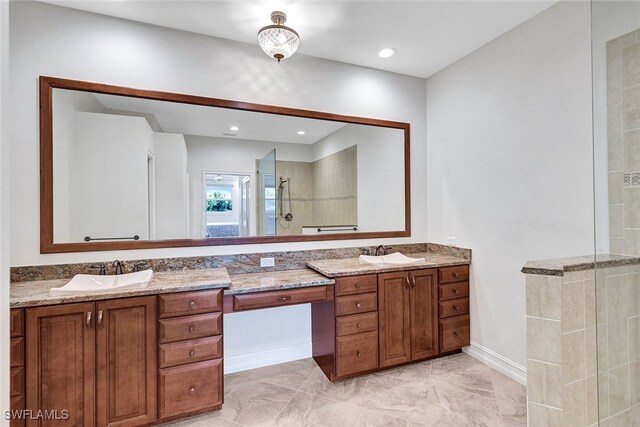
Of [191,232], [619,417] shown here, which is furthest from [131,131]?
[619,417]

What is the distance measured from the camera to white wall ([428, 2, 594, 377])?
2014 millimetres

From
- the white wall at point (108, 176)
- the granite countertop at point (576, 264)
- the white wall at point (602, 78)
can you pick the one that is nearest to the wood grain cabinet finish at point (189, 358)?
the white wall at point (108, 176)

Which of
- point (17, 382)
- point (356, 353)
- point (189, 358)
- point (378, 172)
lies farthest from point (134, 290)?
point (378, 172)

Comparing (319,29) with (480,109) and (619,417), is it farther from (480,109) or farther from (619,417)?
(619,417)

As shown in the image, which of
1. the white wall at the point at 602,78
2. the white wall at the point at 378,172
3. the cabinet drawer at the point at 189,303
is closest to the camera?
the white wall at the point at 602,78

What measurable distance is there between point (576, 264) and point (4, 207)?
2329mm

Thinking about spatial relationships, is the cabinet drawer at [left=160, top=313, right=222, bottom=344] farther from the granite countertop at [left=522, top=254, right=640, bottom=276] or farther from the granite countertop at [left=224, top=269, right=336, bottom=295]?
the granite countertop at [left=522, top=254, right=640, bottom=276]

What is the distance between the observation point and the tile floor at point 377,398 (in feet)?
6.39

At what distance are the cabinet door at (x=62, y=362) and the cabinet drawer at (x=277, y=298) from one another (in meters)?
0.84

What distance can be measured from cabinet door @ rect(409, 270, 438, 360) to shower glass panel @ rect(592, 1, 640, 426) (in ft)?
3.88

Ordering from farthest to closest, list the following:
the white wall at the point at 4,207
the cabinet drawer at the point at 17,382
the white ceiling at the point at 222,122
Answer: the white ceiling at the point at 222,122
the cabinet drawer at the point at 17,382
the white wall at the point at 4,207

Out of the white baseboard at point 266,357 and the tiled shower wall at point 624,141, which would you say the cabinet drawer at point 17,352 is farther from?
the tiled shower wall at point 624,141

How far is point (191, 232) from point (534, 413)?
2.44 meters

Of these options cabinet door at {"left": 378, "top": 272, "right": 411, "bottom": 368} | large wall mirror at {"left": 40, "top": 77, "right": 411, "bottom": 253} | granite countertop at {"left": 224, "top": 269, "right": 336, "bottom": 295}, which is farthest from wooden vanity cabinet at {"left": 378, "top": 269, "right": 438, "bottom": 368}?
large wall mirror at {"left": 40, "top": 77, "right": 411, "bottom": 253}
